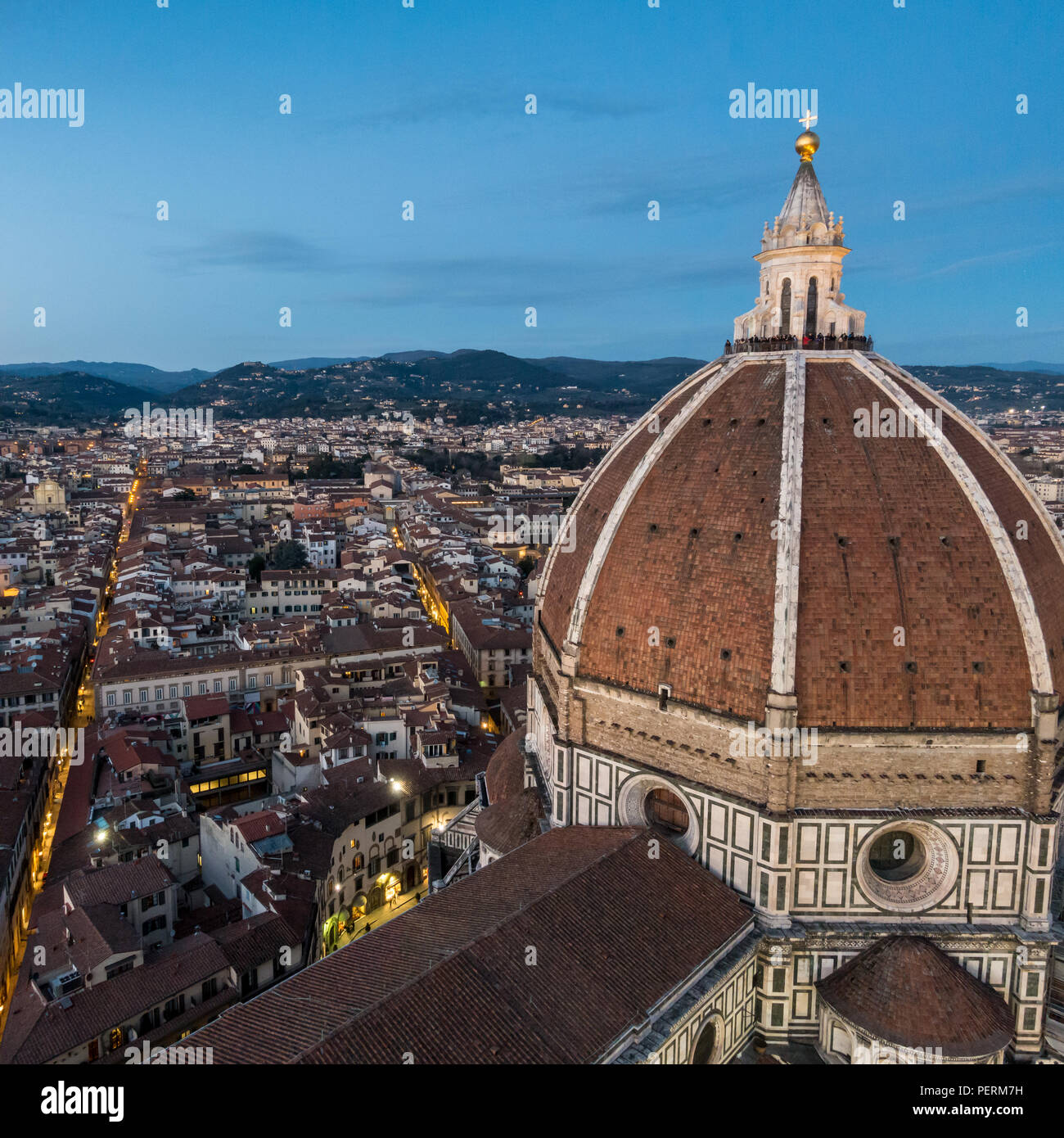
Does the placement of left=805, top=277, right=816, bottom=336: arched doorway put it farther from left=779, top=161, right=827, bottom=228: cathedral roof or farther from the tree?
the tree

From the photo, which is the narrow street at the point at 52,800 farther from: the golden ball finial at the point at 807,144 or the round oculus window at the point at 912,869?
the golden ball finial at the point at 807,144

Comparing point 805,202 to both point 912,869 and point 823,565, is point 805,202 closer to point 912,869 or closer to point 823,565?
point 823,565

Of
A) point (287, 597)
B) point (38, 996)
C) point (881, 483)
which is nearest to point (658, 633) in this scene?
point (881, 483)

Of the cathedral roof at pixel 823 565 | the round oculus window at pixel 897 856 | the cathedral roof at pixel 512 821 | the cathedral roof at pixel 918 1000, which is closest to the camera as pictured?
the cathedral roof at pixel 918 1000

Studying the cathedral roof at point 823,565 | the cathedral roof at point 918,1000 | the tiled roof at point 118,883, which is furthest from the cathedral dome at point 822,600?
the tiled roof at point 118,883

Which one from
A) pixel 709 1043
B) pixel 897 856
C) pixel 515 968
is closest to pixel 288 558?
pixel 897 856

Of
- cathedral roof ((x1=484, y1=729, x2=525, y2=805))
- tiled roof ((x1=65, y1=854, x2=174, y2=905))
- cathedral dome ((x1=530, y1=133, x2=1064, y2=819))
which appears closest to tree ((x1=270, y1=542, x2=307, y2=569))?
tiled roof ((x1=65, y1=854, x2=174, y2=905))

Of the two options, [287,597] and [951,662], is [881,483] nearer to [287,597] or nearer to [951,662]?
[951,662]
